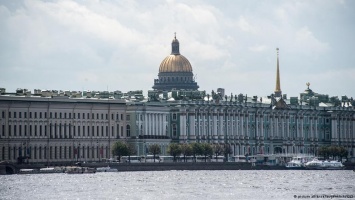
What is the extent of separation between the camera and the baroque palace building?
143 meters

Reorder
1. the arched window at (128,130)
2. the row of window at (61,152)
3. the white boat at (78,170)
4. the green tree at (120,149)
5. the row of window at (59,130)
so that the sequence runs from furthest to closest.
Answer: the arched window at (128,130), the green tree at (120,149), the row of window at (59,130), the row of window at (61,152), the white boat at (78,170)

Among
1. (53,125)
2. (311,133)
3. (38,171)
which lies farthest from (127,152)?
(311,133)

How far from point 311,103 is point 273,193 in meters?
85.3

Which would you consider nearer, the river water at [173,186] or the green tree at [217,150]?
the river water at [173,186]

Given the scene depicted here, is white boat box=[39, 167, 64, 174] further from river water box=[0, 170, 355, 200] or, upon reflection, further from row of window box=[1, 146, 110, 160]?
row of window box=[1, 146, 110, 160]

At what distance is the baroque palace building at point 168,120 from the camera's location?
143 meters

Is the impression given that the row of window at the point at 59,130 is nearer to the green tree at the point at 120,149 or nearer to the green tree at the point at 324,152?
the green tree at the point at 120,149

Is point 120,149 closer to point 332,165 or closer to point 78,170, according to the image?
point 78,170

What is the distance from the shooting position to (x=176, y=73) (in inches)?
7185

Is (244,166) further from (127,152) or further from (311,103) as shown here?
(311,103)

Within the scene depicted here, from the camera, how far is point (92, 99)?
150m

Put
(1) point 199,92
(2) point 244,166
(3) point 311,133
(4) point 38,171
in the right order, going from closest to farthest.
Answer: (4) point 38,171 < (2) point 244,166 < (1) point 199,92 < (3) point 311,133

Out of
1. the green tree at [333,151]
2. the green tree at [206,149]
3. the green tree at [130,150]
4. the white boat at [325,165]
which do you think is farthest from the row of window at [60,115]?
the green tree at [333,151]

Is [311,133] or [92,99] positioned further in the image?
[311,133]
